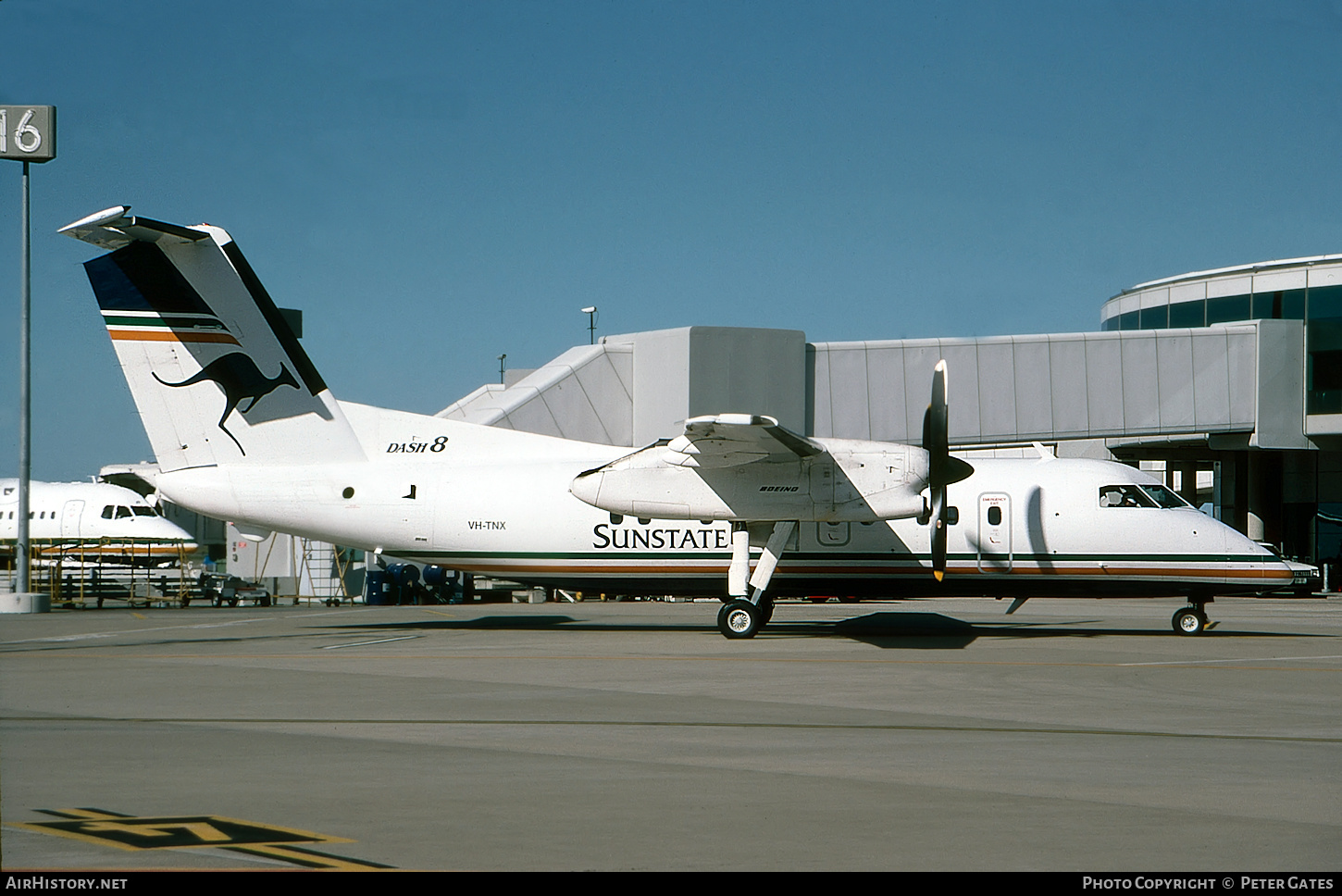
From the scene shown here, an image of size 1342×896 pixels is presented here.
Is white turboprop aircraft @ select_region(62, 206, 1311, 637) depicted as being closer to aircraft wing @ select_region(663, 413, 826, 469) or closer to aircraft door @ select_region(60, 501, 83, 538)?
aircraft wing @ select_region(663, 413, 826, 469)

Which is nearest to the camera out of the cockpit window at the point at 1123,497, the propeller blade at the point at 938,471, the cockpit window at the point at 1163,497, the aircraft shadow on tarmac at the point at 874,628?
the propeller blade at the point at 938,471

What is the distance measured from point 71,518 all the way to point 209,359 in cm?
2257

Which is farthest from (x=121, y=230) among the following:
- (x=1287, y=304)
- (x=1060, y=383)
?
(x=1287, y=304)

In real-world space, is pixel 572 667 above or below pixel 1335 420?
below

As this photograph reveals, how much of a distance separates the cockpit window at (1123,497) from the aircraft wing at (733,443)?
5408mm

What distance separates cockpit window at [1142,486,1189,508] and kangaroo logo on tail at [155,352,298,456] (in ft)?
50.4

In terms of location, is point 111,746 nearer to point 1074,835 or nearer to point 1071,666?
point 1074,835

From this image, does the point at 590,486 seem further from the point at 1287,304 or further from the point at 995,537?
the point at 1287,304

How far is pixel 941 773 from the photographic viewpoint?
794 centimetres

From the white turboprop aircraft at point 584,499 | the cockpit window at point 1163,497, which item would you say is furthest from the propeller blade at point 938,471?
the cockpit window at point 1163,497

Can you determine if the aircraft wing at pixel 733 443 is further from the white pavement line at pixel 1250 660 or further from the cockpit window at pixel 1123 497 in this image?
the white pavement line at pixel 1250 660

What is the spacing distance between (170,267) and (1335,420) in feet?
127

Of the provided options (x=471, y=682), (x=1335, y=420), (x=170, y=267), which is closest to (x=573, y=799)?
(x=471, y=682)

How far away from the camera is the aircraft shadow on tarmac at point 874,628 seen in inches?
785
